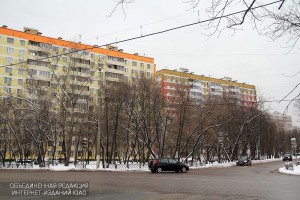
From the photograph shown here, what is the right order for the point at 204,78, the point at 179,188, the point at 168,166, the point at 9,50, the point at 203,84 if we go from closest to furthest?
the point at 179,188 < the point at 168,166 < the point at 9,50 < the point at 203,84 < the point at 204,78

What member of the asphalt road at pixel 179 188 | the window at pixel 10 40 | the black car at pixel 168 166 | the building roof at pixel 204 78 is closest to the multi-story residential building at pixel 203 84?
the building roof at pixel 204 78

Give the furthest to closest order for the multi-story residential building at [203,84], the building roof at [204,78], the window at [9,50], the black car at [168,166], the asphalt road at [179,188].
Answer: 1. the building roof at [204,78]
2. the multi-story residential building at [203,84]
3. the window at [9,50]
4. the black car at [168,166]
5. the asphalt road at [179,188]

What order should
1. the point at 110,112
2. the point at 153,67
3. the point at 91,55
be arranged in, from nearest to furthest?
the point at 110,112 → the point at 91,55 → the point at 153,67

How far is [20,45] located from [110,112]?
38510mm

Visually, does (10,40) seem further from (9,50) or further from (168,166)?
(168,166)

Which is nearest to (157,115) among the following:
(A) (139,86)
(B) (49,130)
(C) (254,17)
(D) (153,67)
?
(A) (139,86)

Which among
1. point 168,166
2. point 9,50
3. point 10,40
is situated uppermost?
point 10,40

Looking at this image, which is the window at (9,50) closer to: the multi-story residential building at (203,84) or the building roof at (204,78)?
the multi-story residential building at (203,84)

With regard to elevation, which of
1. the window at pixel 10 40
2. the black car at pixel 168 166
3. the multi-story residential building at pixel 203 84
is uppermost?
the window at pixel 10 40

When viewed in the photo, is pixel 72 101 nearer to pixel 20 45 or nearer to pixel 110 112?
pixel 110 112

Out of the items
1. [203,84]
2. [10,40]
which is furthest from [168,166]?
[203,84]

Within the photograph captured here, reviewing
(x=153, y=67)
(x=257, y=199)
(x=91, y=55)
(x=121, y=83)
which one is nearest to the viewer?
(x=257, y=199)

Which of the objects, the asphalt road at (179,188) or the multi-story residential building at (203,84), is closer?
the asphalt road at (179,188)

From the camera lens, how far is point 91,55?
80875mm
